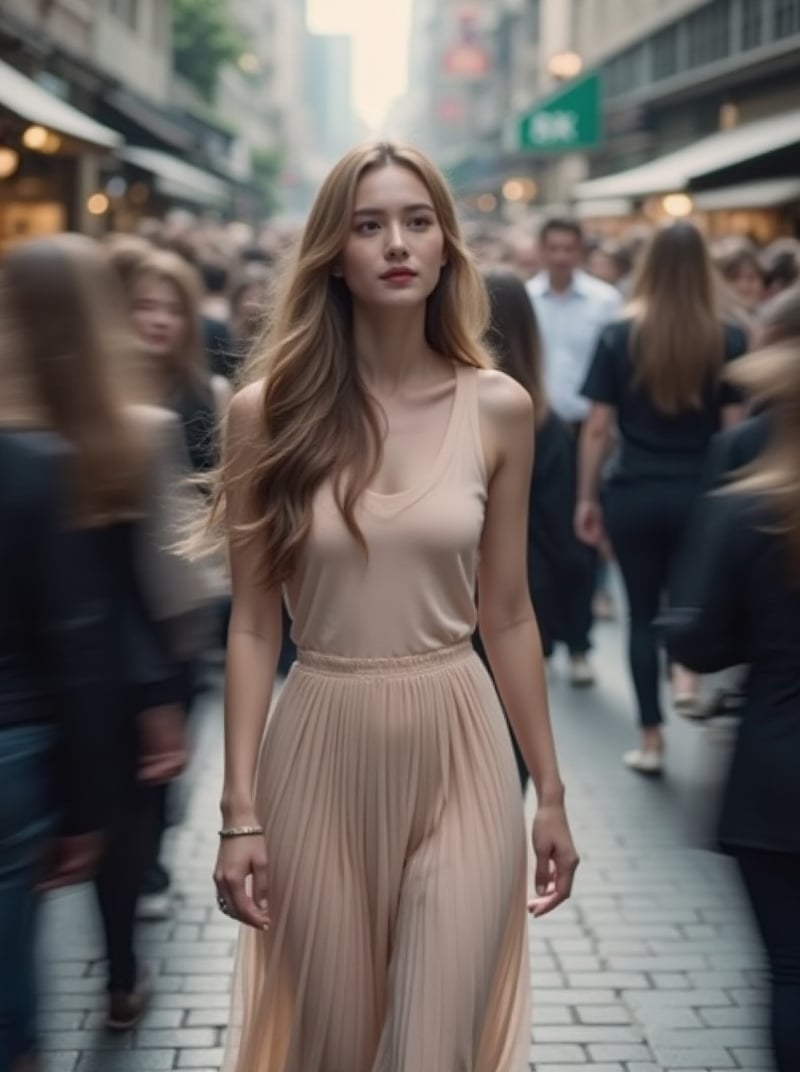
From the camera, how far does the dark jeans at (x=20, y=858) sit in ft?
9.91

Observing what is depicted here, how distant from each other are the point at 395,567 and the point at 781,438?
30.2 inches

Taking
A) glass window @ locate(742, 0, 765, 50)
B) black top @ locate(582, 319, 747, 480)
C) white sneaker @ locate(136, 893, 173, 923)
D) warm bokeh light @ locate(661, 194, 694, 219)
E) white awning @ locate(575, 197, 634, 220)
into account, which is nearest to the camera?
white sneaker @ locate(136, 893, 173, 923)

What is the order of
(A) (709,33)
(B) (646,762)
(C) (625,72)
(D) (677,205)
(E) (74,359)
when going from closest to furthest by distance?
(E) (74,359)
(B) (646,762)
(D) (677,205)
(A) (709,33)
(C) (625,72)

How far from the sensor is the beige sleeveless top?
10.2 ft

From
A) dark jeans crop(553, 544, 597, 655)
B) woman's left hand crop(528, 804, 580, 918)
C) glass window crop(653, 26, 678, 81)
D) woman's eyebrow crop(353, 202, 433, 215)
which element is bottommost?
dark jeans crop(553, 544, 597, 655)

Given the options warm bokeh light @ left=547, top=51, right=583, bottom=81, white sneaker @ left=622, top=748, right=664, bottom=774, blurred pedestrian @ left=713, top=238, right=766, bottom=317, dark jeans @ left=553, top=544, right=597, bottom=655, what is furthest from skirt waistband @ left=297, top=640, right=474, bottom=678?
warm bokeh light @ left=547, top=51, right=583, bottom=81

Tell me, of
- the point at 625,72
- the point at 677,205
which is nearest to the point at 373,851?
the point at 677,205

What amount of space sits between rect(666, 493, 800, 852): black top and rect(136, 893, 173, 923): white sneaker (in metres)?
2.82

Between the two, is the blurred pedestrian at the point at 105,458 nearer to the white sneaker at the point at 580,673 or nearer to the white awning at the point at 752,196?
the white sneaker at the point at 580,673

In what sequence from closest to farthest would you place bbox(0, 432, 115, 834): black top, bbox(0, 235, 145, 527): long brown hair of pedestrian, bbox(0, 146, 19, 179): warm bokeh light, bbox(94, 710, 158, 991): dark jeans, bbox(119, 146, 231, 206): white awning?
bbox(0, 432, 115, 834): black top
bbox(0, 235, 145, 527): long brown hair of pedestrian
bbox(94, 710, 158, 991): dark jeans
bbox(0, 146, 19, 179): warm bokeh light
bbox(119, 146, 231, 206): white awning

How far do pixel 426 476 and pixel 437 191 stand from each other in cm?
52

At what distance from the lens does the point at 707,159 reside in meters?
23.8

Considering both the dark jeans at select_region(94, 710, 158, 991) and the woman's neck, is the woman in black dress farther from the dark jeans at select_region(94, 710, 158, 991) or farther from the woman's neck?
the woman's neck

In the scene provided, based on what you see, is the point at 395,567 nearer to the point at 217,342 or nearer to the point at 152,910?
the point at 152,910
